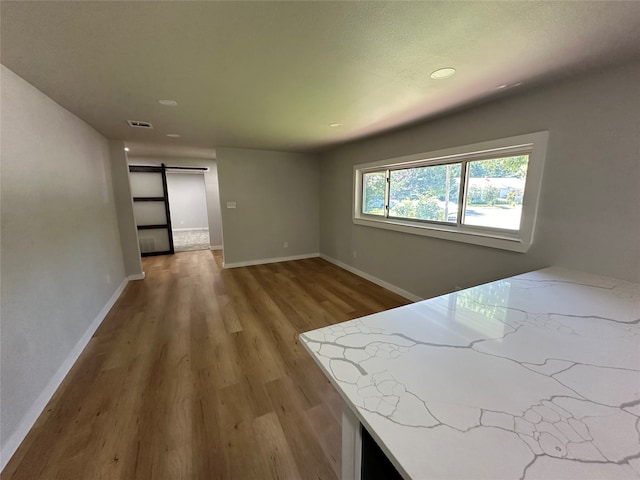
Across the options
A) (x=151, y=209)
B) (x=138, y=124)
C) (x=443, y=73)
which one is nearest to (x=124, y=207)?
(x=138, y=124)

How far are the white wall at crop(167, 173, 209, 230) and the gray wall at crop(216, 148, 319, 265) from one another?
4659 mm

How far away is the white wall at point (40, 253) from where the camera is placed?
1.46 m

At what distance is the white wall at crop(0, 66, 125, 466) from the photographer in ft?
4.81

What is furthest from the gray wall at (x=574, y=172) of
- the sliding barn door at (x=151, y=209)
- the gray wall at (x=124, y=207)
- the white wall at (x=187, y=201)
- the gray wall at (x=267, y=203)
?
the white wall at (x=187, y=201)

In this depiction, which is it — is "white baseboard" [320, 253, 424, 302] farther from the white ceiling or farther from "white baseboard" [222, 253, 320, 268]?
the white ceiling

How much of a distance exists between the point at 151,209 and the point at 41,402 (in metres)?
4.99

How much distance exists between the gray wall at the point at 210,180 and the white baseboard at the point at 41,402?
12.4 feet

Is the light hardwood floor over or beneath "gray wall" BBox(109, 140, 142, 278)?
beneath

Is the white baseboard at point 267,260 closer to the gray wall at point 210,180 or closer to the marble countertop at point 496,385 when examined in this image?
the gray wall at point 210,180

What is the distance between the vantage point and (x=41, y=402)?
1.64 metres

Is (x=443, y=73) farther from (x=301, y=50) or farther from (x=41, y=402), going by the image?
(x=41, y=402)

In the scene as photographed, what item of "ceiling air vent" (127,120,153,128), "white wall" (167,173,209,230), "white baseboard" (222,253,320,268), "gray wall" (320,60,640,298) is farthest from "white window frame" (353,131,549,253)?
"white wall" (167,173,209,230)

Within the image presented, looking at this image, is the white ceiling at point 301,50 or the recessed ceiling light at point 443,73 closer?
the white ceiling at point 301,50

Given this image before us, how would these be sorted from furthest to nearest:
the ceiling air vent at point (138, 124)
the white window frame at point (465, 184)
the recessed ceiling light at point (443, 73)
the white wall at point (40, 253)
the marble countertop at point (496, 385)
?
1. the ceiling air vent at point (138, 124)
2. the white window frame at point (465, 184)
3. the recessed ceiling light at point (443, 73)
4. the white wall at point (40, 253)
5. the marble countertop at point (496, 385)
